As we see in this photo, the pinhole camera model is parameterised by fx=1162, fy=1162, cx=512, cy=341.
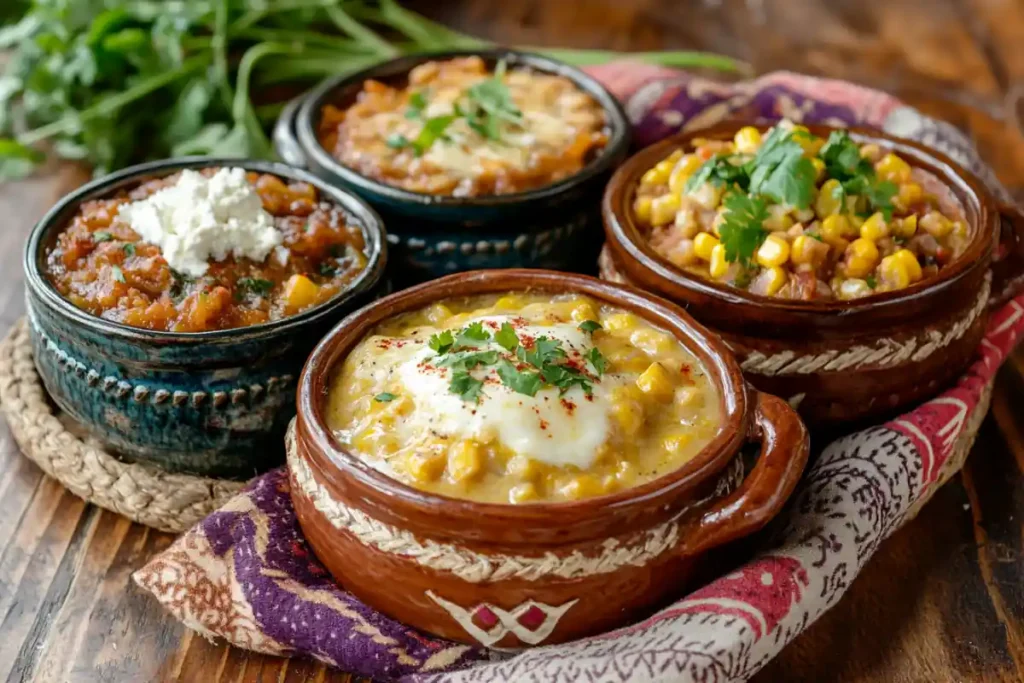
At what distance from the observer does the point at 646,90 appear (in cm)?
358

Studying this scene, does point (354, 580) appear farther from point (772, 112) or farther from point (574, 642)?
point (772, 112)

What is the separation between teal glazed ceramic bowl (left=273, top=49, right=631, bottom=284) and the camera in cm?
292

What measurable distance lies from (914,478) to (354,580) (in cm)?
117

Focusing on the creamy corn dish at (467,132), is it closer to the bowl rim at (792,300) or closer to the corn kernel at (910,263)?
the bowl rim at (792,300)

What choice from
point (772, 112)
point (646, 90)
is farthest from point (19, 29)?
point (772, 112)

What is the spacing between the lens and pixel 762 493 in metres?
2.02

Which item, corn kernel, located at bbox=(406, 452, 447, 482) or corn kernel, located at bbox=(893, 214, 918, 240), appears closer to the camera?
corn kernel, located at bbox=(406, 452, 447, 482)

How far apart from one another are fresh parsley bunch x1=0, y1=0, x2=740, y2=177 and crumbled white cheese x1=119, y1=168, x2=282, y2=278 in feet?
2.64

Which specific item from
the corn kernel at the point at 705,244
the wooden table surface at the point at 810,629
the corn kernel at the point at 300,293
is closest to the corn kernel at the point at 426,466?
the wooden table surface at the point at 810,629

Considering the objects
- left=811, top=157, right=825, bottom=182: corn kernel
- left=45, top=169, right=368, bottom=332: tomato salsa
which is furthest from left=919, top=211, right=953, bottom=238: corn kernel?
left=45, top=169, right=368, bottom=332: tomato salsa

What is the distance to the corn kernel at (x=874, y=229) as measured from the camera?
2.61 metres

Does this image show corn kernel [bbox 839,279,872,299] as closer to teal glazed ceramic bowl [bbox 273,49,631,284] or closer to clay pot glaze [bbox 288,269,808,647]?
clay pot glaze [bbox 288,269,808,647]

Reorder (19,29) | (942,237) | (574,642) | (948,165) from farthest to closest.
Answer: (19,29) < (948,165) < (942,237) < (574,642)

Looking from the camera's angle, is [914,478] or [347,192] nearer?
[914,478]
